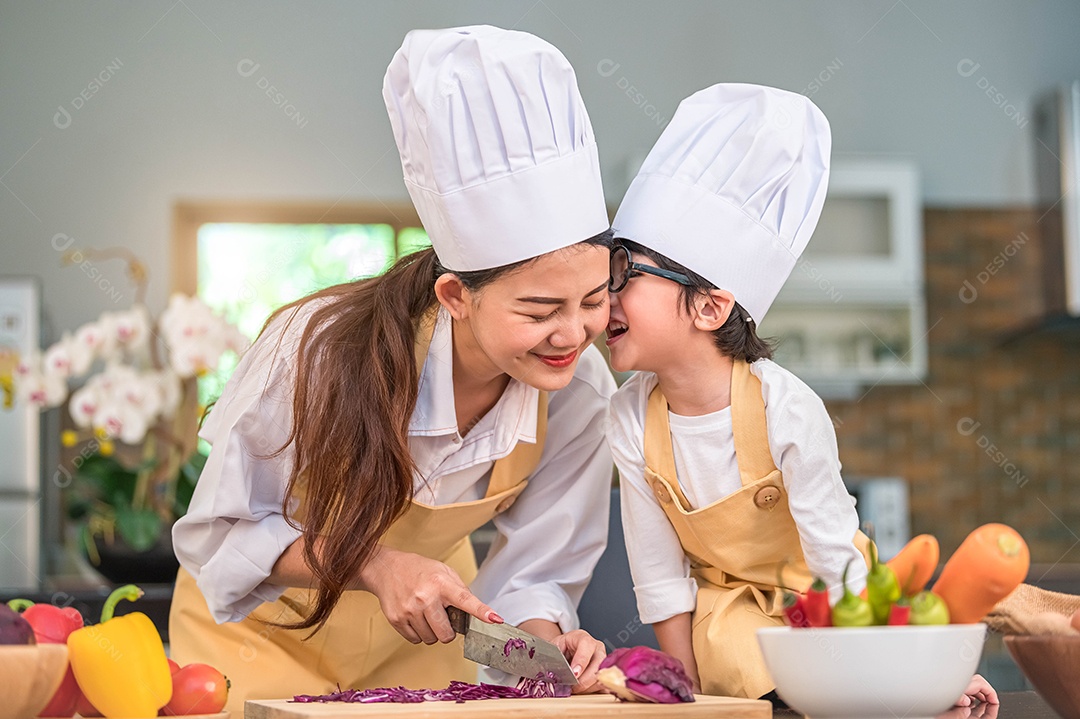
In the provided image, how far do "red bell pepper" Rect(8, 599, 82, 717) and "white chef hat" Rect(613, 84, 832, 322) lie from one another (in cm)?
70

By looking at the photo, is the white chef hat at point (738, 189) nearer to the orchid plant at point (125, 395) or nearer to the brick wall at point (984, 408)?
the orchid plant at point (125, 395)

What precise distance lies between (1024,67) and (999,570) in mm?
4487

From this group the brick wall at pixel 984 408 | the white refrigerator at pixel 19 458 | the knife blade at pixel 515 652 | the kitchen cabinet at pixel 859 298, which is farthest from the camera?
the brick wall at pixel 984 408

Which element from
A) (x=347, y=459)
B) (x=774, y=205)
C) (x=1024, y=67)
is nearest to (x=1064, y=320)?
(x=1024, y=67)

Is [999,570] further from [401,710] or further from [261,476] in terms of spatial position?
[261,476]

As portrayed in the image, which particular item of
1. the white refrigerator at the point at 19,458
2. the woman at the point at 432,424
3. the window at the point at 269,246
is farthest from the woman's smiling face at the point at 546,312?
the window at the point at 269,246

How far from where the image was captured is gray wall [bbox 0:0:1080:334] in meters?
4.05

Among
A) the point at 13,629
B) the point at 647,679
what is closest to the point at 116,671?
the point at 13,629

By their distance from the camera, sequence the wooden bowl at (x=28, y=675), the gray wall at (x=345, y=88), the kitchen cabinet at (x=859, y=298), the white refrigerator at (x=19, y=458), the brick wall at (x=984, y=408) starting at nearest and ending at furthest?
the wooden bowl at (x=28, y=675)
the white refrigerator at (x=19, y=458)
the gray wall at (x=345, y=88)
the kitchen cabinet at (x=859, y=298)
the brick wall at (x=984, y=408)

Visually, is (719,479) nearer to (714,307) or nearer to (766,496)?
(766,496)

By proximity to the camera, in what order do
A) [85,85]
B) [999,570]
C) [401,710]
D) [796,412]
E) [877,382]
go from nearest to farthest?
[999,570]
[401,710]
[796,412]
[85,85]
[877,382]

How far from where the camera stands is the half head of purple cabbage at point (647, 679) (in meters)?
0.89

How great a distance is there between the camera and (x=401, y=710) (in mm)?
853

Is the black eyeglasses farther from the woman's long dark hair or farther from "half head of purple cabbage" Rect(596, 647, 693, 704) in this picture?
"half head of purple cabbage" Rect(596, 647, 693, 704)
